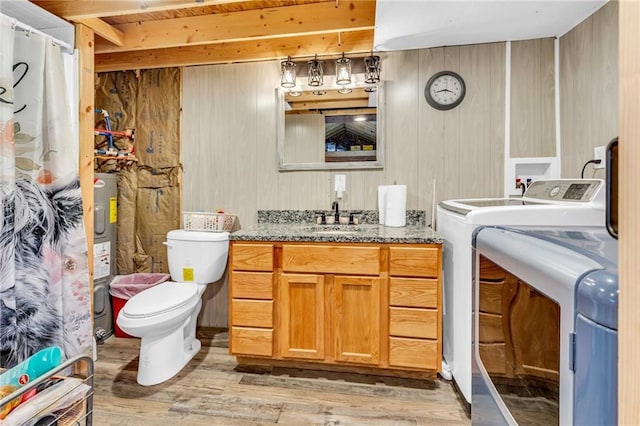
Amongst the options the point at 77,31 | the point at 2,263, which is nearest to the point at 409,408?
the point at 2,263

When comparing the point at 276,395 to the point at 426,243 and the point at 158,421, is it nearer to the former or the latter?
the point at 158,421

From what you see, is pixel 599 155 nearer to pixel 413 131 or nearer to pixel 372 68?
pixel 413 131

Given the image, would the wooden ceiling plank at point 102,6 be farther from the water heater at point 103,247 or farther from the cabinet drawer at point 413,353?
the cabinet drawer at point 413,353

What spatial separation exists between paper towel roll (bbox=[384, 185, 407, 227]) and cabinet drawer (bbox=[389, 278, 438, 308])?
547 millimetres

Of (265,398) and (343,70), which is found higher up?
(343,70)

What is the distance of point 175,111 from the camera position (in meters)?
2.76

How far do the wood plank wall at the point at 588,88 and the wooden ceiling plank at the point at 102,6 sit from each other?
2163mm

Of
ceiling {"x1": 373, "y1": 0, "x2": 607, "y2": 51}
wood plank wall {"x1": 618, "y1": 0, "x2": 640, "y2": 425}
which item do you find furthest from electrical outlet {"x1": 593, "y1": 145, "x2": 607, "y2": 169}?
wood plank wall {"x1": 618, "y1": 0, "x2": 640, "y2": 425}

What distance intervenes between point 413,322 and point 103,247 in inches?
92.9

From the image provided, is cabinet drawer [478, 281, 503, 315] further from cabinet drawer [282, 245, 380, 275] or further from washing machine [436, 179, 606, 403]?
cabinet drawer [282, 245, 380, 275]

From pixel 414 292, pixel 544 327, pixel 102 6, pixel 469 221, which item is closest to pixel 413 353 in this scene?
pixel 414 292

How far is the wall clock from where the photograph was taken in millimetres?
2439

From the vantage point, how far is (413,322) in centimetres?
189

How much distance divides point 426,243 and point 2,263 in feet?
7.32
